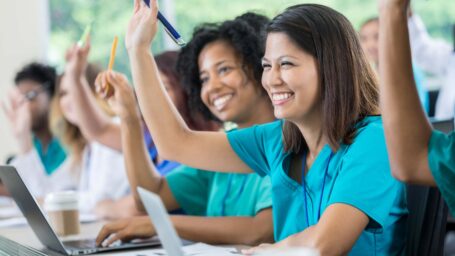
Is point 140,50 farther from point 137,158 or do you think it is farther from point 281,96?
point 137,158

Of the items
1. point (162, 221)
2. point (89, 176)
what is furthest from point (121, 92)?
point (162, 221)

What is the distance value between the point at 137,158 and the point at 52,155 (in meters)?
1.86

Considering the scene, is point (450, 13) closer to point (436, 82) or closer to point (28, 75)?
point (436, 82)

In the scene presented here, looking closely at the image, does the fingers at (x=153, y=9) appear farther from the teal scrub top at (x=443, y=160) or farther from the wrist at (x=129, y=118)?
the teal scrub top at (x=443, y=160)

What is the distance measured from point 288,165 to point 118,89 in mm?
706

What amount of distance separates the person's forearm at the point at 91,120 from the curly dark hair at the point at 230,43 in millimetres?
651

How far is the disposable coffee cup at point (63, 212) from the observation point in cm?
213

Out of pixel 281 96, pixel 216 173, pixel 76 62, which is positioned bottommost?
pixel 216 173

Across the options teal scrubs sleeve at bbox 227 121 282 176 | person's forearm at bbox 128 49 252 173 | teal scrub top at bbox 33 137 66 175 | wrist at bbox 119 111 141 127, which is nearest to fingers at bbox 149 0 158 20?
person's forearm at bbox 128 49 252 173

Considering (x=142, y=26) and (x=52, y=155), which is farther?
(x=52, y=155)

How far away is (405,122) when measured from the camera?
1.22m

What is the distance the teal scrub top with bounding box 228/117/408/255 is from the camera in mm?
1514

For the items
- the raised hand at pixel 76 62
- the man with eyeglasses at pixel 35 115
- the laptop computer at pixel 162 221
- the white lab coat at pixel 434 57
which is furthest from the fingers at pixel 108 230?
the white lab coat at pixel 434 57

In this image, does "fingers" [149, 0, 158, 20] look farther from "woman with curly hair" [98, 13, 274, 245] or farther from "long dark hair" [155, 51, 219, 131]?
"long dark hair" [155, 51, 219, 131]
